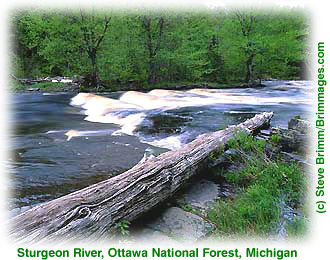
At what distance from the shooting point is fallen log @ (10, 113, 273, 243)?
9.27 ft

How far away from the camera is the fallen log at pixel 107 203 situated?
2.82 meters

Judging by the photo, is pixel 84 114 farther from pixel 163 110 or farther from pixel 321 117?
pixel 321 117

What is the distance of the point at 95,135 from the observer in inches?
355

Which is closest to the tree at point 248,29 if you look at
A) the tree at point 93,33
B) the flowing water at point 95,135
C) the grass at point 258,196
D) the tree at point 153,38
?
the tree at point 153,38

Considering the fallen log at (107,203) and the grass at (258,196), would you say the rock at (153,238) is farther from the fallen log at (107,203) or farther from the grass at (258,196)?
the grass at (258,196)

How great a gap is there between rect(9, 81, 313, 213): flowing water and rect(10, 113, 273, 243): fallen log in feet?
5.21

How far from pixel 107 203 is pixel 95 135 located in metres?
5.81

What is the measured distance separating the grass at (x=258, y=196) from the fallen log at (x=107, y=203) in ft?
2.25

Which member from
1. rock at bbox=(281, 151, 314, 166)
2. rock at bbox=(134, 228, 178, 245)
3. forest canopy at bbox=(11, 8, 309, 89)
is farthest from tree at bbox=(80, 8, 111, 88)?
rock at bbox=(134, 228, 178, 245)

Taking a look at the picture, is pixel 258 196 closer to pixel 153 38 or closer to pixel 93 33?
pixel 93 33

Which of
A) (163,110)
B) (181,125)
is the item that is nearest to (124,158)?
(181,125)

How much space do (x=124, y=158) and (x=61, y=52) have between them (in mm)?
20283

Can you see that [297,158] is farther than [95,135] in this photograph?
No

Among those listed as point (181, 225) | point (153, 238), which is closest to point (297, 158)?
point (181, 225)
